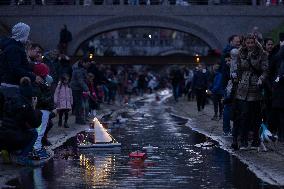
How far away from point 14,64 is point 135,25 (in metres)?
55.0

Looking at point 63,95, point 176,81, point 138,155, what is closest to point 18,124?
point 138,155

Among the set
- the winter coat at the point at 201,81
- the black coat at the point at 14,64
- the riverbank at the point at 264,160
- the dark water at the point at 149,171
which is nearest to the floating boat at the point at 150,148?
the dark water at the point at 149,171

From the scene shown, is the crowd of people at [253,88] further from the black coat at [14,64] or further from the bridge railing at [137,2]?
the bridge railing at [137,2]

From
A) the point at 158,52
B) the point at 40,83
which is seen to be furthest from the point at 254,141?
the point at 158,52

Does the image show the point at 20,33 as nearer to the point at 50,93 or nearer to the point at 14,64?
the point at 14,64

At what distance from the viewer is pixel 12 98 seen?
14117 mm

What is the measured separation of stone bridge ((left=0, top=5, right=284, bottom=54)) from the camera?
226 ft

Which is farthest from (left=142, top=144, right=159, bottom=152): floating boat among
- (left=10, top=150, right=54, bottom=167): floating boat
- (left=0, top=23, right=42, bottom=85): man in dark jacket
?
(left=0, top=23, right=42, bottom=85): man in dark jacket

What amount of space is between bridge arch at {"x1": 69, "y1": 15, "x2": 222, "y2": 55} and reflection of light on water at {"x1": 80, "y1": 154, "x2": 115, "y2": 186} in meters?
53.8

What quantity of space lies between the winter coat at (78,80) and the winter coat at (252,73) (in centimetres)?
978

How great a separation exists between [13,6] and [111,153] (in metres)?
52.7

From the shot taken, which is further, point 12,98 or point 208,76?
point 208,76

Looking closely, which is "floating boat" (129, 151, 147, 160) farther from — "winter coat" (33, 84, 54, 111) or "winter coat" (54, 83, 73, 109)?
"winter coat" (54, 83, 73, 109)

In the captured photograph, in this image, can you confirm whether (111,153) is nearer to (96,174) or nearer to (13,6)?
(96,174)
